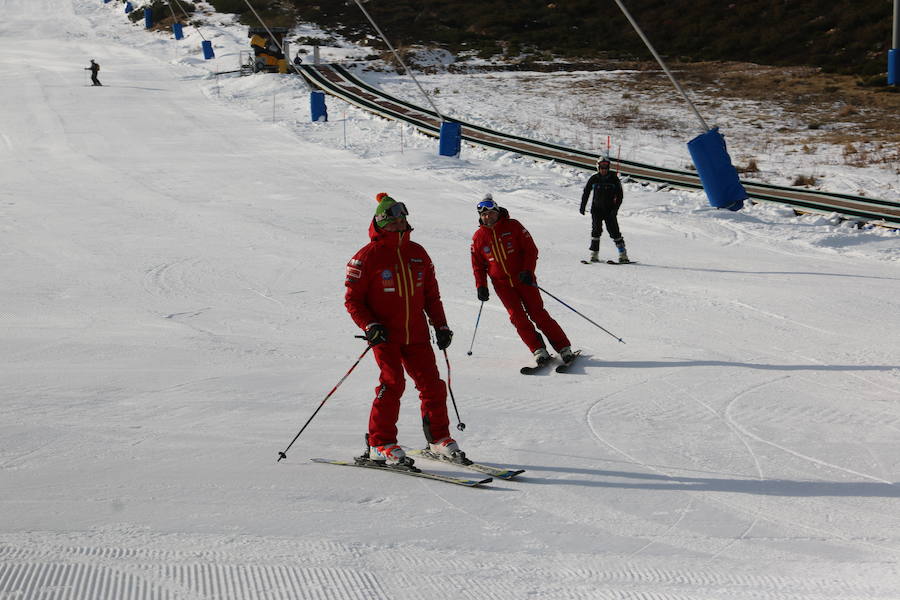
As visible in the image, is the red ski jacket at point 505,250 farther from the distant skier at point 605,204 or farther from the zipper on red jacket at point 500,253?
the distant skier at point 605,204

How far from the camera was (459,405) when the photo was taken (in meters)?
7.76

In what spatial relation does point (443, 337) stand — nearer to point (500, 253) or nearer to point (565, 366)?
point (500, 253)

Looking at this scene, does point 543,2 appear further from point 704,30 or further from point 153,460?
point 153,460

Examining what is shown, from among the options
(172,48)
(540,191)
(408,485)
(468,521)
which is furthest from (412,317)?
(172,48)

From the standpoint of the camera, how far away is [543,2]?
168 ft

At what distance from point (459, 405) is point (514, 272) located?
5.45 feet

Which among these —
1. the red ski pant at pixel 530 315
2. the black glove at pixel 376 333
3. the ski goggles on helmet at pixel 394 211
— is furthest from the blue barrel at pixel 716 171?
the black glove at pixel 376 333

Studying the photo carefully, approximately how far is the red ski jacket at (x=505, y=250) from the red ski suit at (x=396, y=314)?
2.49 metres

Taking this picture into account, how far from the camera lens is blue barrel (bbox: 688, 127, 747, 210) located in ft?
49.8

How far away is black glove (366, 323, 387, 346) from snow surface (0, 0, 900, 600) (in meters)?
0.91

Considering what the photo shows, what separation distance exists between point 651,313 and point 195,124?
19.1 metres

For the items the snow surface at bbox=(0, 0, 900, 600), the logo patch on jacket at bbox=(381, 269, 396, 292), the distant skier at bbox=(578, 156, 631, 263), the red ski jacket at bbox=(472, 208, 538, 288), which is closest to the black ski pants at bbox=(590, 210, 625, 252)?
the distant skier at bbox=(578, 156, 631, 263)

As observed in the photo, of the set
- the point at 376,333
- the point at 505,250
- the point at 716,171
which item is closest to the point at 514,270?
the point at 505,250

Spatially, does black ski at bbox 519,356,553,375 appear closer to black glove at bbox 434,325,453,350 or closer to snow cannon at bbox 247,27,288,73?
black glove at bbox 434,325,453,350
